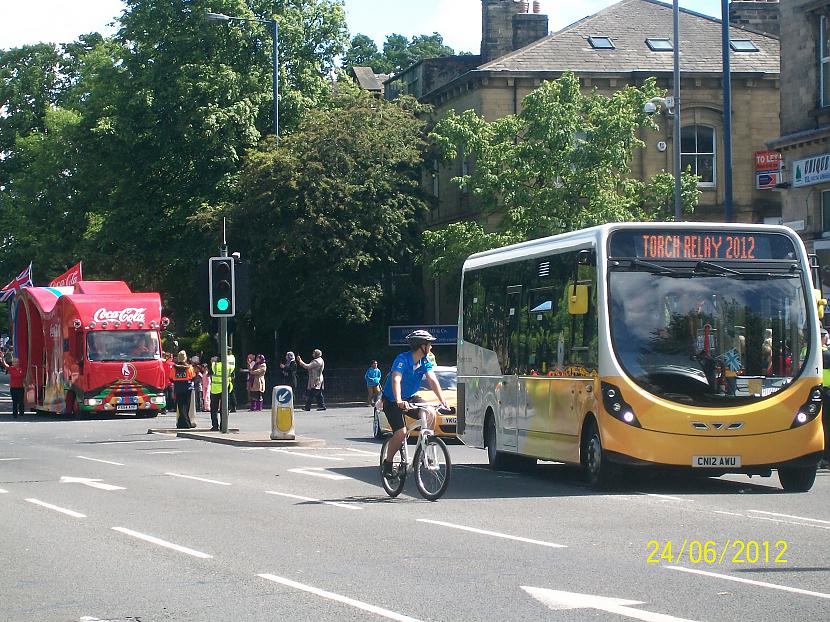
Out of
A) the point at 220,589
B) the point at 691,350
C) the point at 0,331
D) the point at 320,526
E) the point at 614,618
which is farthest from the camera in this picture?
the point at 0,331

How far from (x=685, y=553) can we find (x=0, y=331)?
9303 centimetres

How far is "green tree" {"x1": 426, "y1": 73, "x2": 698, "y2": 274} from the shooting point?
4041 centimetres

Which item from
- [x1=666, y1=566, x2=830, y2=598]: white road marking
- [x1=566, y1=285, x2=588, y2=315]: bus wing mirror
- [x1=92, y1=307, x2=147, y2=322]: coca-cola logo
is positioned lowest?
[x1=666, y1=566, x2=830, y2=598]: white road marking

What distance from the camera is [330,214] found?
47.0m

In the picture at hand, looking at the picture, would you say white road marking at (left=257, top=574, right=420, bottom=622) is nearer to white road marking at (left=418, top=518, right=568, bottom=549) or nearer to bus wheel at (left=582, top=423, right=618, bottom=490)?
white road marking at (left=418, top=518, right=568, bottom=549)

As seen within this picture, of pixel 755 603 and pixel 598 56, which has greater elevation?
pixel 598 56

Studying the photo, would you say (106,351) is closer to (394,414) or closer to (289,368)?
(289,368)

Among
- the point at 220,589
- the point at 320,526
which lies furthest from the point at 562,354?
the point at 220,589

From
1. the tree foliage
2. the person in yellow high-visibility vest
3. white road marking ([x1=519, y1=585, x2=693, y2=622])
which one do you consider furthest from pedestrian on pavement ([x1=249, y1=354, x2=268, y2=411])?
the tree foliage

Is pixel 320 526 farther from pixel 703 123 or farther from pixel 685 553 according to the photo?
pixel 703 123

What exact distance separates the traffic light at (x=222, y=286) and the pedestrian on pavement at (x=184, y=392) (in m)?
4.74

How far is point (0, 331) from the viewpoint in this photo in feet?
324
